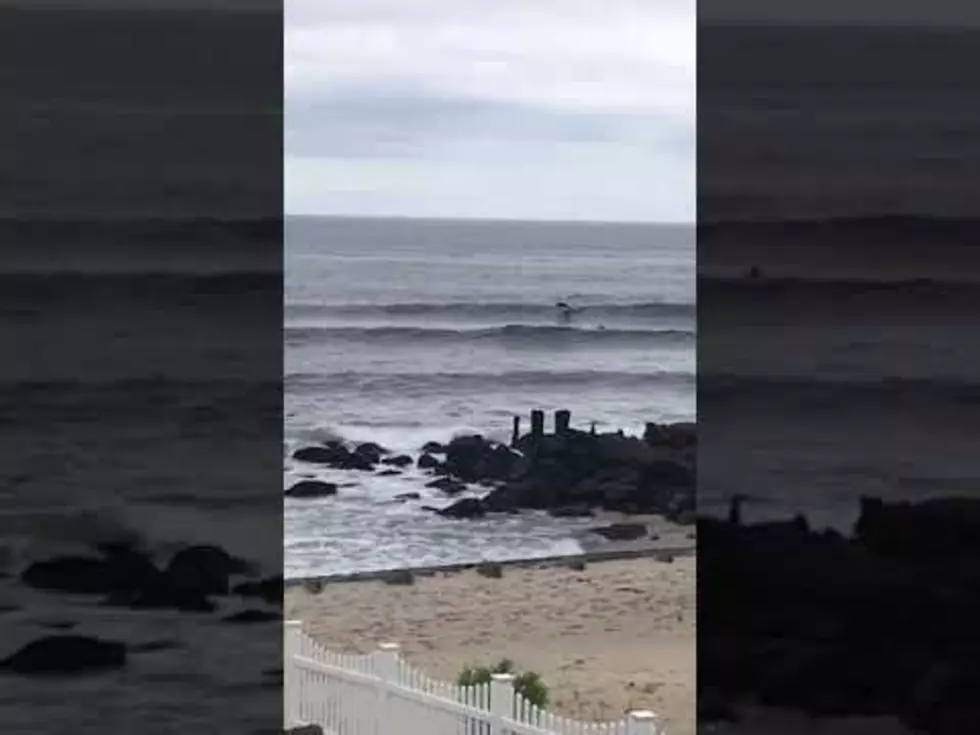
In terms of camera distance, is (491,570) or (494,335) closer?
(491,570)

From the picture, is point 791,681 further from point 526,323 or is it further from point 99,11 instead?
point 526,323

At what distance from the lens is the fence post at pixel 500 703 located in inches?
82.4

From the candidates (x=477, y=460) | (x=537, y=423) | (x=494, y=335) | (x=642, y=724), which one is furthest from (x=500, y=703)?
(x=494, y=335)

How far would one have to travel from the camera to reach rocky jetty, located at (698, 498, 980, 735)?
1.53m

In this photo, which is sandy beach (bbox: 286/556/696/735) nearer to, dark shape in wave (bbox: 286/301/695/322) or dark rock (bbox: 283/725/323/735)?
dark rock (bbox: 283/725/323/735)

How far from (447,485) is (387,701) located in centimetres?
46

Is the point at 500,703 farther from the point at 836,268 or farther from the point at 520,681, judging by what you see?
the point at 836,268

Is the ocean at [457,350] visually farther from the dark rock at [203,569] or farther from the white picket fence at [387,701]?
the dark rock at [203,569]

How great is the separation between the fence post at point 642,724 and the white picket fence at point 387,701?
0.10 meters

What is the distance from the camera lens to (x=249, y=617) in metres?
1.46

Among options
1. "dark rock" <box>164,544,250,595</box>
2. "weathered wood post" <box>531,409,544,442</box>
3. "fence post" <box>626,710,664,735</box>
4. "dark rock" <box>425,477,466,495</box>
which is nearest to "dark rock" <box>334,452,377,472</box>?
"dark rock" <box>425,477,466,495</box>

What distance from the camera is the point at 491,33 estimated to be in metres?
2.60

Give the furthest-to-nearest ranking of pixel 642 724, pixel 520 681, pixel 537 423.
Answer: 1. pixel 537 423
2. pixel 520 681
3. pixel 642 724

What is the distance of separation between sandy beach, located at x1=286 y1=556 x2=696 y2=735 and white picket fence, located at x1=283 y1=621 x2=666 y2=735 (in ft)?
0.16
